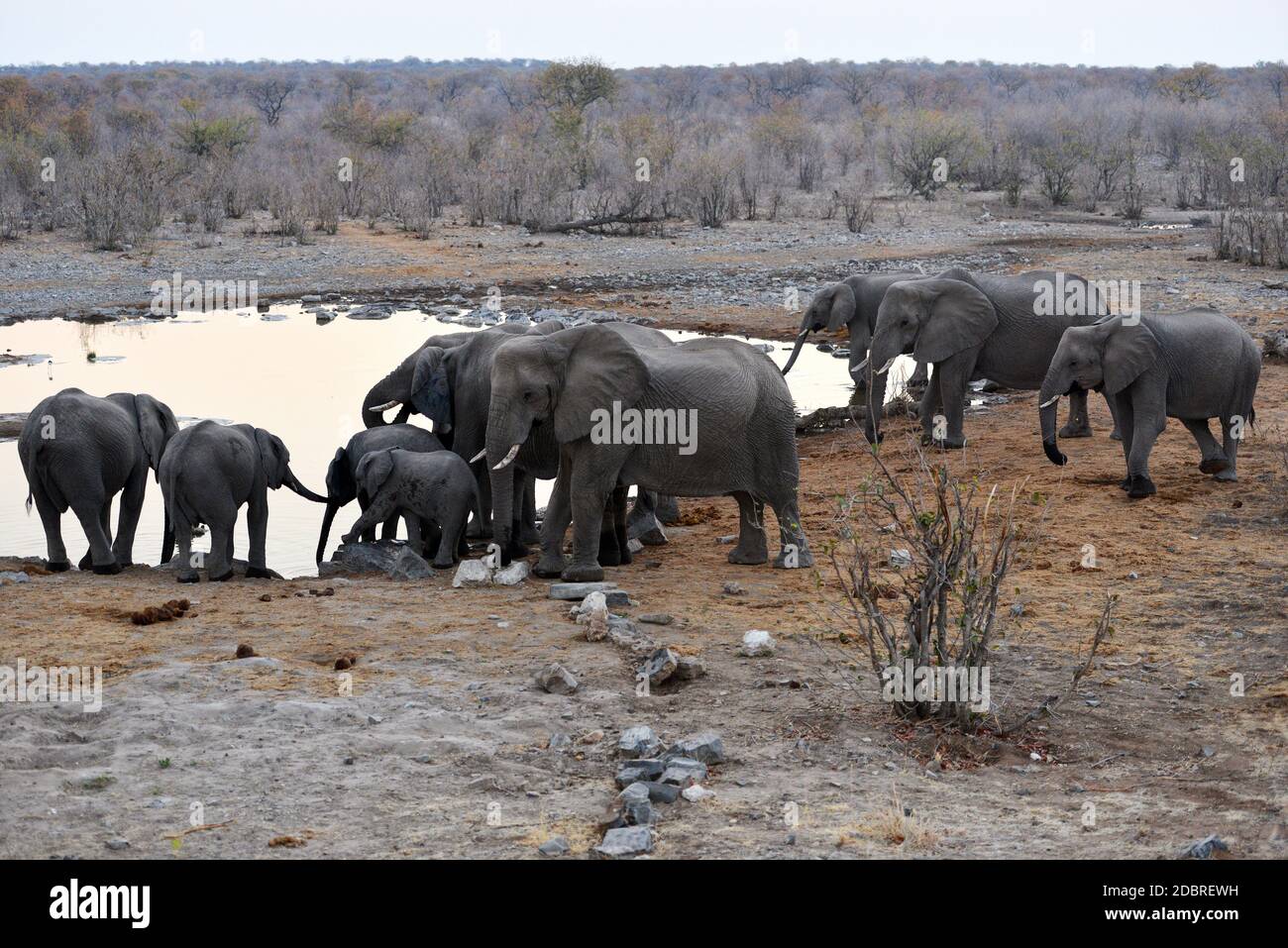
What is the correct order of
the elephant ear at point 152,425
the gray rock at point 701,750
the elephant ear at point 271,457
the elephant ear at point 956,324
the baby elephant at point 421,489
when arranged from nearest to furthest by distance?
the gray rock at point 701,750 → the baby elephant at point 421,489 → the elephant ear at point 271,457 → the elephant ear at point 152,425 → the elephant ear at point 956,324

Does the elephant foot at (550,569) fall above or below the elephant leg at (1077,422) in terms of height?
below

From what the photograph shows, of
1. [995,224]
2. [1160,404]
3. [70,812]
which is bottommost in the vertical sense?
[70,812]

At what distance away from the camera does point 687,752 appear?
228 inches

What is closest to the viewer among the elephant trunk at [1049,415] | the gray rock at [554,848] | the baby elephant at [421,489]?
the gray rock at [554,848]

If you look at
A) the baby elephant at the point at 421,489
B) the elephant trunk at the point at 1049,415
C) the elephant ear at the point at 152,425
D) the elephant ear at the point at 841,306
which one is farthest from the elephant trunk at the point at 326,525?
the elephant ear at the point at 841,306

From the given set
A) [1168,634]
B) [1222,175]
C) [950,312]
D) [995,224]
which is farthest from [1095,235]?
[1168,634]

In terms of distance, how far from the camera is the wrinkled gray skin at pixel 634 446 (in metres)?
8.99

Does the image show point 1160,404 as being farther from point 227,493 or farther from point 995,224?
point 995,224

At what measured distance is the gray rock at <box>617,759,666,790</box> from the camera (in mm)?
5539

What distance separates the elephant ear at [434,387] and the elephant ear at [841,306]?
6.47m

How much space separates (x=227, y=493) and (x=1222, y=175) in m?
33.0

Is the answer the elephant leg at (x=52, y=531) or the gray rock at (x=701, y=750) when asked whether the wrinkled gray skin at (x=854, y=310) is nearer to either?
the elephant leg at (x=52, y=531)

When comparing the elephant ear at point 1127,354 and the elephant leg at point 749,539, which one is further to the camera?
the elephant ear at point 1127,354

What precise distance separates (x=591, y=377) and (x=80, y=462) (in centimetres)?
317
